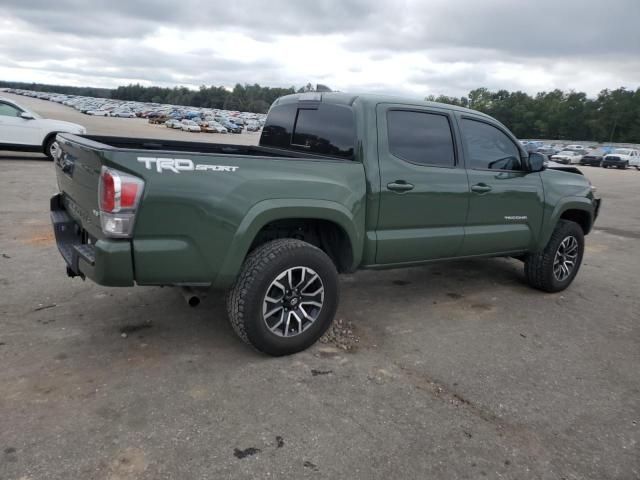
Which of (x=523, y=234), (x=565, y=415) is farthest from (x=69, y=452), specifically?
(x=523, y=234)

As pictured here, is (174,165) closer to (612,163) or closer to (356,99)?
(356,99)

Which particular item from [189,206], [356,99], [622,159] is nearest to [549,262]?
[356,99]

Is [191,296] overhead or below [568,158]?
overhead

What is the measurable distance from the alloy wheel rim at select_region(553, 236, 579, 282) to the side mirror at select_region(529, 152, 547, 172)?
3.02 feet

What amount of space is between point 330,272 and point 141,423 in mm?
1535

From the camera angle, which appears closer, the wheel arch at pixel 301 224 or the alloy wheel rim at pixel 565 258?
the wheel arch at pixel 301 224

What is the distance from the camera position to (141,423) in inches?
107

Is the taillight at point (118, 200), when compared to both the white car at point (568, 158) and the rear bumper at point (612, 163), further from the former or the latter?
the white car at point (568, 158)

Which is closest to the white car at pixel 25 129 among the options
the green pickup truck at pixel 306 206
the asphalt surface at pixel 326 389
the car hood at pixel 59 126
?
the car hood at pixel 59 126

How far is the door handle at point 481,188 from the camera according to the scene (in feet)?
14.5

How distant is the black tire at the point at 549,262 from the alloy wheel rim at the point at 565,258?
3cm

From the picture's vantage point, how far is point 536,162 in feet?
15.9

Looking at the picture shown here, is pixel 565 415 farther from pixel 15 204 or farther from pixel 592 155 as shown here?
pixel 592 155

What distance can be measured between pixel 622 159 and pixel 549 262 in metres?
37.7
